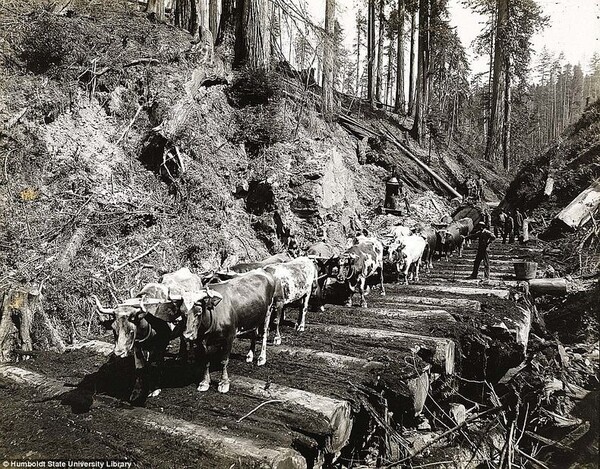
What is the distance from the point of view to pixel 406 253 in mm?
11672

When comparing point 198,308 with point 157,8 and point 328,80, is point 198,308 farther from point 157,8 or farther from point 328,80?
point 157,8

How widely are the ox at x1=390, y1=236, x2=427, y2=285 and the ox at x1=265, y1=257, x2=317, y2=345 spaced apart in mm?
3829

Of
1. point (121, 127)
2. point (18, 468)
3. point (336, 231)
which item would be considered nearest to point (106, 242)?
point (121, 127)

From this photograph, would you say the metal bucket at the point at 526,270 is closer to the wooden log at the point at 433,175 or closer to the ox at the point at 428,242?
the ox at the point at 428,242

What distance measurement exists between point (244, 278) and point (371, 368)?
2303mm

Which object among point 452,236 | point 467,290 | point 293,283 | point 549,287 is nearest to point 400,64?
point 452,236

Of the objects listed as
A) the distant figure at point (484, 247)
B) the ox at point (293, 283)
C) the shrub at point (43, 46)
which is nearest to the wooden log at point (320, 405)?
the ox at point (293, 283)

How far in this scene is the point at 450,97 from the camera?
173 feet

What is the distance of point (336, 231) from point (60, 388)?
400 inches

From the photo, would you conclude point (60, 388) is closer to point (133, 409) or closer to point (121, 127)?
point (133, 409)

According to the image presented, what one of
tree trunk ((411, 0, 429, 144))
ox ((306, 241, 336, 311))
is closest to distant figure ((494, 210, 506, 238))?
tree trunk ((411, 0, 429, 144))

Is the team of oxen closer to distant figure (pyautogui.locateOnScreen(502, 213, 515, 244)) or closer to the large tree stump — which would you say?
the large tree stump

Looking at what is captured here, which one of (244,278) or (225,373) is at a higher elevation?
(244,278)

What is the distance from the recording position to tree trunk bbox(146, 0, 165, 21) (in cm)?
1567
